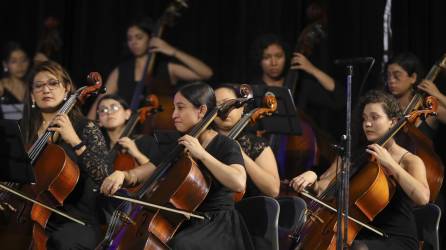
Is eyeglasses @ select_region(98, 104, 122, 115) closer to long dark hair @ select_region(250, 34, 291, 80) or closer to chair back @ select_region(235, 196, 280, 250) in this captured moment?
long dark hair @ select_region(250, 34, 291, 80)

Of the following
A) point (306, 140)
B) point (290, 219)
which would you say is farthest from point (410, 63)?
point (290, 219)

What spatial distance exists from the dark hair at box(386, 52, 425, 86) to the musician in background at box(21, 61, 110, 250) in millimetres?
1584

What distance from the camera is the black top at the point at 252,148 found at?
11.8ft

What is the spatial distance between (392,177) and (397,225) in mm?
191

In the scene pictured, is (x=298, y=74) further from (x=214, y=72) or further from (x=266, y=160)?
(x=266, y=160)

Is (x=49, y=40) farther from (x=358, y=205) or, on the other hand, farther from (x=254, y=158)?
(x=358, y=205)

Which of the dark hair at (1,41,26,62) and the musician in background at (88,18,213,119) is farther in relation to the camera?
the dark hair at (1,41,26,62)

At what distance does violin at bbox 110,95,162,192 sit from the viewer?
416 centimetres

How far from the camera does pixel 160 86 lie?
4805 mm

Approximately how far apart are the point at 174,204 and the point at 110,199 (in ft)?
2.13

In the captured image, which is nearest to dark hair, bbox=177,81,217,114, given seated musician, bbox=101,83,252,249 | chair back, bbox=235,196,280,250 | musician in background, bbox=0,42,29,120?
seated musician, bbox=101,83,252,249

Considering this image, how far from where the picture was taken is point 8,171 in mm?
3033

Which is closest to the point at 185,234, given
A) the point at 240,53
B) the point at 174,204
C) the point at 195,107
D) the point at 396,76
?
the point at 174,204

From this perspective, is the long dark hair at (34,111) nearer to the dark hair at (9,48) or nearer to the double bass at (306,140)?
the double bass at (306,140)
